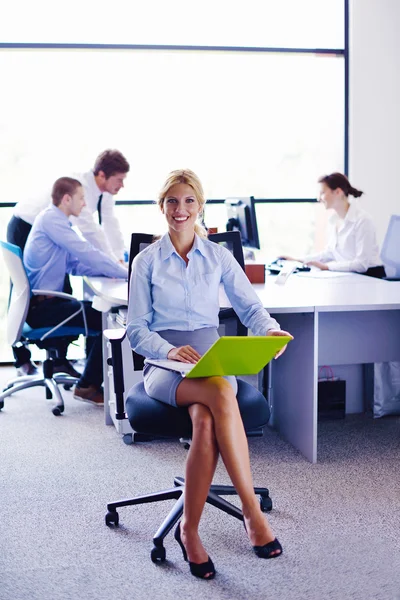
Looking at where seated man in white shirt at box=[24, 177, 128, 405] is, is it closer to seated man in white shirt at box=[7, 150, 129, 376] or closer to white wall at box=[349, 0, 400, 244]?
seated man in white shirt at box=[7, 150, 129, 376]

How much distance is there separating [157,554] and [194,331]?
2.58ft

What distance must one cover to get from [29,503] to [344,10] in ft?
16.0

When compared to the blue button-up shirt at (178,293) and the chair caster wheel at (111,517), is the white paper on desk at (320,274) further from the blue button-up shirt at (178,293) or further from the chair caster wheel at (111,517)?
the chair caster wheel at (111,517)

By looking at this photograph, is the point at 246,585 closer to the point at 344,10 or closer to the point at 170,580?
the point at 170,580

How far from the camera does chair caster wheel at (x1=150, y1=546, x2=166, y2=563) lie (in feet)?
8.51

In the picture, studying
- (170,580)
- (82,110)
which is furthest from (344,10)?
(170,580)

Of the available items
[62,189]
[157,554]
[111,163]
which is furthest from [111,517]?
[111,163]

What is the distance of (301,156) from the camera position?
6.55 metres

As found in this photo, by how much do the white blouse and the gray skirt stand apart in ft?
8.30

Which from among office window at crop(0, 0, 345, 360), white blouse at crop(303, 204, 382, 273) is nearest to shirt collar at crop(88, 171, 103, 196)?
office window at crop(0, 0, 345, 360)

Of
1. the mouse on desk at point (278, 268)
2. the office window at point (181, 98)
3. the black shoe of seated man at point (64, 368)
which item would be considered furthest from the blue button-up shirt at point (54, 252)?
the office window at point (181, 98)

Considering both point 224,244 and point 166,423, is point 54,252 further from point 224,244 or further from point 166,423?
point 166,423

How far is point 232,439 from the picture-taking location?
249 cm

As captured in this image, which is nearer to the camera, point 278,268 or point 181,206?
point 181,206
